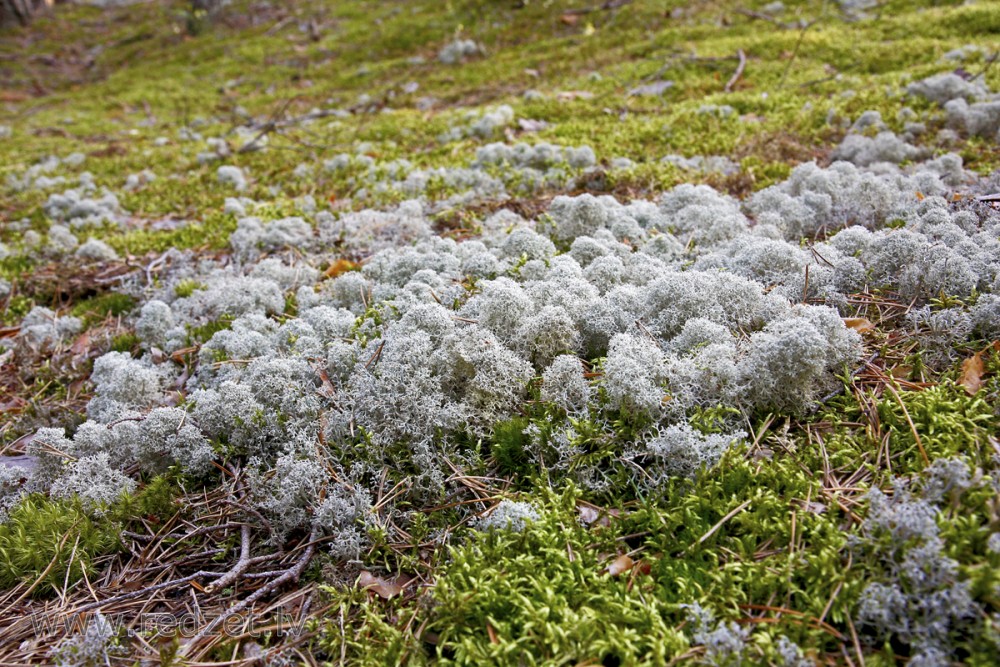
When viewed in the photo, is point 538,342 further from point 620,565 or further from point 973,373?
point 973,373

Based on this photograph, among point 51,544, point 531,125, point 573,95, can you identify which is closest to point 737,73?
point 573,95

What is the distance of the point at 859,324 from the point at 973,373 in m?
0.51

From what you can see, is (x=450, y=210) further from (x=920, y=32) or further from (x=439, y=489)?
(x=920, y=32)

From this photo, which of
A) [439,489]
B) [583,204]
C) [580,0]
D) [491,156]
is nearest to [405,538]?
[439,489]

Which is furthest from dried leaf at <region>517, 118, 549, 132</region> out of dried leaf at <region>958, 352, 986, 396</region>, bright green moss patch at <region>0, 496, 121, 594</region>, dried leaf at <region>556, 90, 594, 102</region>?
bright green moss patch at <region>0, 496, 121, 594</region>

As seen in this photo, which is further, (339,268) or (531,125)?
(531,125)

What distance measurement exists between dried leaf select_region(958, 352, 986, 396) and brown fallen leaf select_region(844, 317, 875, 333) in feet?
1.36

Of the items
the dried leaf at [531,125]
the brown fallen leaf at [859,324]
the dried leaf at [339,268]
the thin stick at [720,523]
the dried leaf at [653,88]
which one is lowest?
the thin stick at [720,523]

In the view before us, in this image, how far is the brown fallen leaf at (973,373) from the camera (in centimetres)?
253

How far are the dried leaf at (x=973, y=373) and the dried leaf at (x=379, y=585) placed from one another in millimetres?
2426

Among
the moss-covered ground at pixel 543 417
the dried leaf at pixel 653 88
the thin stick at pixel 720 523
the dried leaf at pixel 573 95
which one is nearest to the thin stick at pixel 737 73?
the moss-covered ground at pixel 543 417

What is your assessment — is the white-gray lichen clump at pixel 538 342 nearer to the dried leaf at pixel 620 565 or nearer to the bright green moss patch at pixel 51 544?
the bright green moss patch at pixel 51 544

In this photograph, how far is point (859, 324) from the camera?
2.98 meters

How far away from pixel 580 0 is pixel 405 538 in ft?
46.1
